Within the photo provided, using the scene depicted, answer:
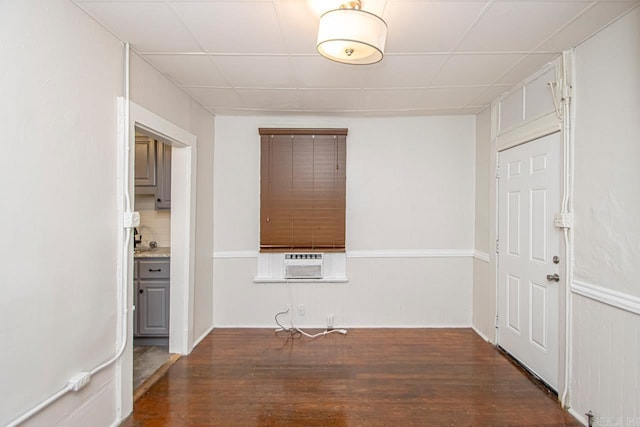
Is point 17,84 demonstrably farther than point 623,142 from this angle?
No

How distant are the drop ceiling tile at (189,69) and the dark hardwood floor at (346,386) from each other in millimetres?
2545

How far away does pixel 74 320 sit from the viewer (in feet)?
5.95

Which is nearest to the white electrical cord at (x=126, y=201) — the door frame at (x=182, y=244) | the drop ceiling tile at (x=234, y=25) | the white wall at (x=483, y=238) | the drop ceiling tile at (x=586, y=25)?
the drop ceiling tile at (x=234, y=25)

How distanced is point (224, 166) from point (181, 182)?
810 millimetres

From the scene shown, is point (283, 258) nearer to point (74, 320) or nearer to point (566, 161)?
point (74, 320)

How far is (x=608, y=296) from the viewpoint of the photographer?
77.5 inches

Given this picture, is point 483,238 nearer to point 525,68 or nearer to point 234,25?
point 525,68

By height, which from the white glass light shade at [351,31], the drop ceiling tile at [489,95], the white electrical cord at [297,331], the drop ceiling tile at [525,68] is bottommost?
the white electrical cord at [297,331]

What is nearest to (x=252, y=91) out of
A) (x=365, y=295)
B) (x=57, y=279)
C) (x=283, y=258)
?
(x=283, y=258)

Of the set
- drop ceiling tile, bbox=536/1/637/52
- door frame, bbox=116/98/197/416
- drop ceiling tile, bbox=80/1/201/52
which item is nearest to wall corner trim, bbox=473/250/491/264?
drop ceiling tile, bbox=536/1/637/52

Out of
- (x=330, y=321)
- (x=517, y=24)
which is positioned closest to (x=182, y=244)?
(x=330, y=321)

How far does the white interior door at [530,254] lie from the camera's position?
2527mm

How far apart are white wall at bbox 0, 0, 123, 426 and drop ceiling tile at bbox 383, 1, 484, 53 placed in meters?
1.75

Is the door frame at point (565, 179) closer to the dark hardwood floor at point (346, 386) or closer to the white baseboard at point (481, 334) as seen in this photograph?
the dark hardwood floor at point (346, 386)
